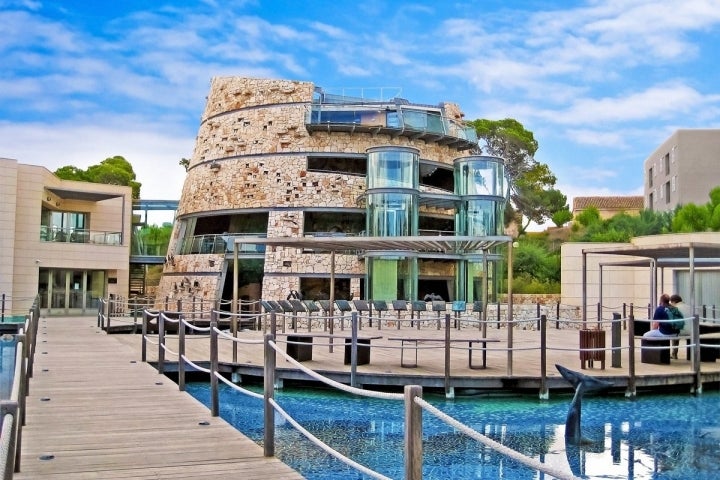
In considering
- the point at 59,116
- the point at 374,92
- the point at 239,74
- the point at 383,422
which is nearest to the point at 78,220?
the point at 59,116

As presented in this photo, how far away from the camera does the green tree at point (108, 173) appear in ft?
187

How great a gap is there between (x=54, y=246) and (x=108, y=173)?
26106 millimetres

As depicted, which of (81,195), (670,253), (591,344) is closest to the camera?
(591,344)

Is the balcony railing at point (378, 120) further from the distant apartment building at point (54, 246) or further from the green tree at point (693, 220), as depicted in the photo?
the green tree at point (693, 220)

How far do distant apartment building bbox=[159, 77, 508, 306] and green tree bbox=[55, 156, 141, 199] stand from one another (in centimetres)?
2228

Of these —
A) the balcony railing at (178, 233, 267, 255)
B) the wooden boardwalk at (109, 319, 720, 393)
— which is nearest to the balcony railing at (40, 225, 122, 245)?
the balcony railing at (178, 233, 267, 255)

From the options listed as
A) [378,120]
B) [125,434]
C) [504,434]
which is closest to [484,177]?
[378,120]

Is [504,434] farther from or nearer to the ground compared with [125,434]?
nearer to the ground

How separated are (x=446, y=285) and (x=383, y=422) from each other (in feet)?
80.8

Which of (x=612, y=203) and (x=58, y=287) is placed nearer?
(x=58, y=287)

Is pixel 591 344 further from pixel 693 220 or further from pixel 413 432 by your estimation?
pixel 693 220

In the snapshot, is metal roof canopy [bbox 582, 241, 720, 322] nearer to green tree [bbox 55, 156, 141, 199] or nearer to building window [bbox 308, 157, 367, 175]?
building window [bbox 308, 157, 367, 175]

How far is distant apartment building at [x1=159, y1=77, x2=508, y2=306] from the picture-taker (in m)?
30.8

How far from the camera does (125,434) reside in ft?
23.3
